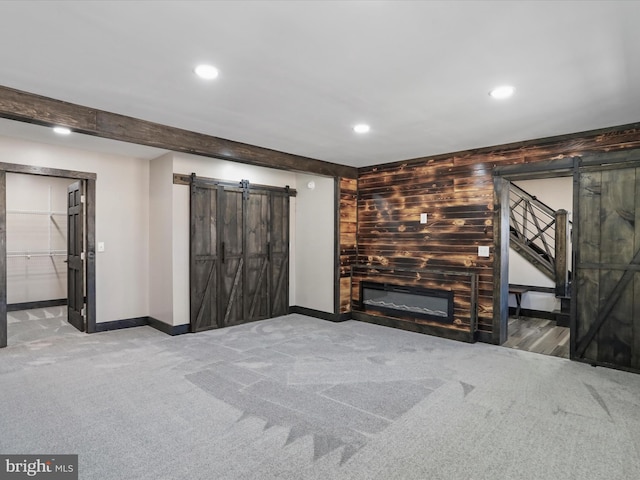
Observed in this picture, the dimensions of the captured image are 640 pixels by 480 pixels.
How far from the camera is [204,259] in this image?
17.6 ft

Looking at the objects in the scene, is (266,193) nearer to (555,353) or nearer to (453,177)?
(453,177)

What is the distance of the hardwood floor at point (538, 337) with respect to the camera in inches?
180

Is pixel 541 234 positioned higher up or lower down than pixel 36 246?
higher up

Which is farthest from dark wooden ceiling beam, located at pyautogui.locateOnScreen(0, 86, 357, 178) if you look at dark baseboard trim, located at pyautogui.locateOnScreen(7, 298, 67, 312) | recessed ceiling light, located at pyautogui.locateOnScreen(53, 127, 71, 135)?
dark baseboard trim, located at pyautogui.locateOnScreen(7, 298, 67, 312)

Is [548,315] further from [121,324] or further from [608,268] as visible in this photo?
[121,324]

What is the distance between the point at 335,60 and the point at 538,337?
15.3 feet

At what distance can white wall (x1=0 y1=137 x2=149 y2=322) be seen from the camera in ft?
17.1

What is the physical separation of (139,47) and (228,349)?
3299 mm

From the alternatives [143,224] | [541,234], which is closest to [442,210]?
[541,234]

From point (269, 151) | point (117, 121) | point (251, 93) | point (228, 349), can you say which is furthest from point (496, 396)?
point (117, 121)

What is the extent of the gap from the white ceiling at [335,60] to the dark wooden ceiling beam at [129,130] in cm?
13

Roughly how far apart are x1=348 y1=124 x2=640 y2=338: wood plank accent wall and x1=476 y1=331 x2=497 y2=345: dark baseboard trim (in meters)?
0.02

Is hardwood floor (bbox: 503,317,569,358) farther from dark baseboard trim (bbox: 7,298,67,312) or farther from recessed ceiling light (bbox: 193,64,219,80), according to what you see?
dark baseboard trim (bbox: 7,298,67,312)

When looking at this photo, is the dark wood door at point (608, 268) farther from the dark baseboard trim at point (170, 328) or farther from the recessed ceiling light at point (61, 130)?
the recessed ceiling light at point (61, 130)
